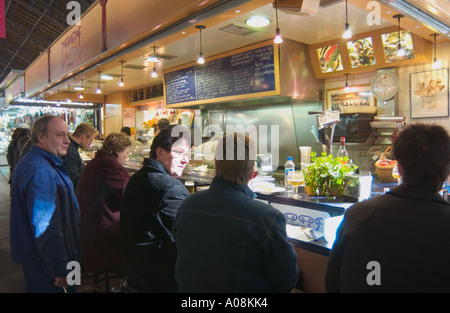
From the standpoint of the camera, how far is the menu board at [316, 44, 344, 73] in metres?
4.92

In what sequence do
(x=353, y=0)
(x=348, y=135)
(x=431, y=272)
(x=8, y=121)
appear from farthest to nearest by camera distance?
1. (x=8, y=121)
2. (x=348, y=135)
3. (x=353, y=0)
4. (x=431, y=272)

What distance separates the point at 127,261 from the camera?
218 centimetres

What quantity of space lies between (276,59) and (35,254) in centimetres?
401

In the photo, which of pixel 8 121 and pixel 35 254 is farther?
pixel 8 121

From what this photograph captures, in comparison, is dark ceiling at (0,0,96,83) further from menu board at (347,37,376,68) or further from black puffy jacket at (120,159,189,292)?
black puffy jacket at (120,159,189,292)

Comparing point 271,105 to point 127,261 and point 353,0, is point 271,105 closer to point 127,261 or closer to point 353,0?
point 353,0

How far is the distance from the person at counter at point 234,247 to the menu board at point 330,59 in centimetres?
407

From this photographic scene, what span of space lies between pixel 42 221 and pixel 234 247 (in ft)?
4.03

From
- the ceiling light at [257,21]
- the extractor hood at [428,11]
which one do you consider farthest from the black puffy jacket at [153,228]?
the ceiling light at [257,21]

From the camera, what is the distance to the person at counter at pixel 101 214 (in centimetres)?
287

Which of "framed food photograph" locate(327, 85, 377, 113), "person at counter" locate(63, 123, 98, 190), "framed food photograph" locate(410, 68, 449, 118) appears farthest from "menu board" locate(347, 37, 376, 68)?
"person at counter" locate(63, 123, 98, 190)

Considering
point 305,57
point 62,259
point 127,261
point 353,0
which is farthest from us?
point 305,57
